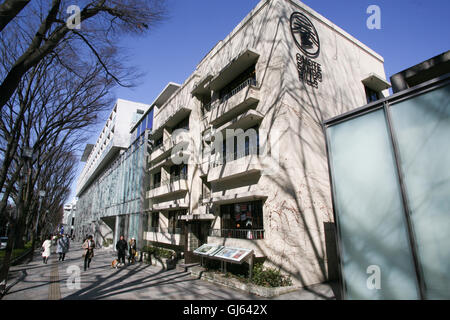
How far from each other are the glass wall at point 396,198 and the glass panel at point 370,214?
0.02 metres

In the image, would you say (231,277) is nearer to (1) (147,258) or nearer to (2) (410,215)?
(2) (410,215)

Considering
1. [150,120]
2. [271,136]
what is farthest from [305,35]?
[150,120]

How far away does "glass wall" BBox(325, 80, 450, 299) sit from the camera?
4.84m

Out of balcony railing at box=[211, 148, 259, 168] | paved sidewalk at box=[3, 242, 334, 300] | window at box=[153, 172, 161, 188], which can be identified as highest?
window at box=[153, 172, 161, 188]

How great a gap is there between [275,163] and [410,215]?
6.44m

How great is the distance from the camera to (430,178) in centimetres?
501

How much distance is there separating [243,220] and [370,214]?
7.75 meters

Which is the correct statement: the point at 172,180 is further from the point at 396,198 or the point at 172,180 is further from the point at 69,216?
the point at 69,216

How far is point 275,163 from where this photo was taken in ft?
37.2

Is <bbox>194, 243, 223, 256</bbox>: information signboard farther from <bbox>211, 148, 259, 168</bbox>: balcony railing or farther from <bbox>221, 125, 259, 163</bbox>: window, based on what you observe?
<bbox>221, 125, 259, 163</bbox>: window

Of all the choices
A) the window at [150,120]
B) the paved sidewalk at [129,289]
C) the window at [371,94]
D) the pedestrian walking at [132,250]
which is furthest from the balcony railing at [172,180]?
the window at [371,94]

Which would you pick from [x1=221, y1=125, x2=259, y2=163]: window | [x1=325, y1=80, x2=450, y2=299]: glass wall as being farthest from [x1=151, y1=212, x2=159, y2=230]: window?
[x1=325, y1=80, x2=450, y2=299]: glass wall

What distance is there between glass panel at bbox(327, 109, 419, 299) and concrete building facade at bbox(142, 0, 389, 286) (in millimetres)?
4402

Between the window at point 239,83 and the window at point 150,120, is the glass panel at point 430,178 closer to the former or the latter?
the window at point 239,83
